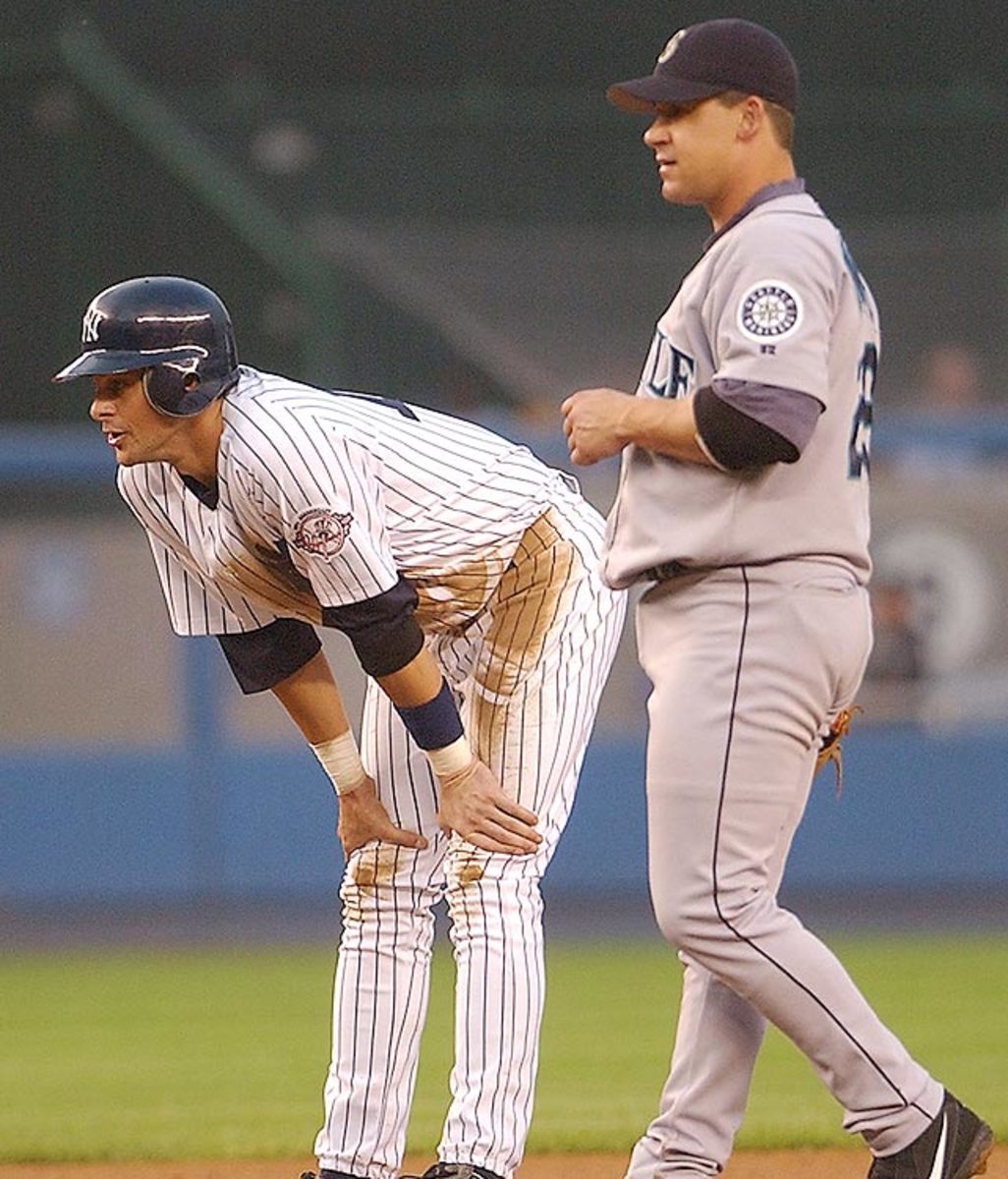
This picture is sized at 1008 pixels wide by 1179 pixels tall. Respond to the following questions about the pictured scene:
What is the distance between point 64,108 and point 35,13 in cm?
60

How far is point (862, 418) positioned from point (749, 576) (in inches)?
10.8

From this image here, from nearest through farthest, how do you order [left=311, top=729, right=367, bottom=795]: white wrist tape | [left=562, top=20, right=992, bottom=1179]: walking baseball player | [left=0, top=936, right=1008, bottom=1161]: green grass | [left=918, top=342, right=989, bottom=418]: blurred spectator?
[left=562, top=20, right=992, bottom=1179]: walking baseball player → [left=311, top=729, right=367, bottom=795]: white wrist tape → [left=0, top=936, right=1008, bottom=1161]: green grass → [left=918, top=342, right=989, bottom=418]: blurred spectator

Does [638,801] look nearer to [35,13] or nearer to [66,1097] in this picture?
[66,1097]

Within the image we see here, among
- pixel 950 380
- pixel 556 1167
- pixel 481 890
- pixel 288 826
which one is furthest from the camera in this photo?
pixel 950 380

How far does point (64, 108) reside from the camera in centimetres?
1258

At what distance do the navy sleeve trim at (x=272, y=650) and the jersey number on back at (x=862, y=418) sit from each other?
36.7 inches

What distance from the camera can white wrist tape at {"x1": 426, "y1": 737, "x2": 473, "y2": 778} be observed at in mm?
3619

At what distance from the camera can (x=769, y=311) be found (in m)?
3.26

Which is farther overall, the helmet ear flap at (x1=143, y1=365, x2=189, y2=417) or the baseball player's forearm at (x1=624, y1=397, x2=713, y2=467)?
the helmet ear flap at (x1=143, y1=365, x2=189, y2=417)

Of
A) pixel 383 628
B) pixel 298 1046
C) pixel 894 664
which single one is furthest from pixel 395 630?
pixel 894 664

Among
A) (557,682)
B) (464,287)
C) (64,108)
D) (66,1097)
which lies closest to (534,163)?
(464,287)

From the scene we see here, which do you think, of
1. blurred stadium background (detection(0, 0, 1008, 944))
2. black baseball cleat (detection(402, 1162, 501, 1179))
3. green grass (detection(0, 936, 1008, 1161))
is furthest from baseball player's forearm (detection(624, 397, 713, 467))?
blurred stadium background (detection(0, 0, 1008, 944))

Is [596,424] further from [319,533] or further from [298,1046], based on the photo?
[298,1046]

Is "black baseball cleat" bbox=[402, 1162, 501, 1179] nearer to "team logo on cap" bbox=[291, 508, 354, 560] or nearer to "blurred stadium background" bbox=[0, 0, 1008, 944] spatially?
"team logo on cap" bbox=[291, 508, 354, 560]
